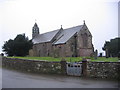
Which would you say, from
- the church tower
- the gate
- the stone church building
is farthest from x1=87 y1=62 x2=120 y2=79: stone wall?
the church tower

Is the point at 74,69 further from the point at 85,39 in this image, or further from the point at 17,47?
the point at 85,39

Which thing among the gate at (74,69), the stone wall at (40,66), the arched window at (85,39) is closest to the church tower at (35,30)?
the arched window at (85,39)

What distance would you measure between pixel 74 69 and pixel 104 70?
2.62m

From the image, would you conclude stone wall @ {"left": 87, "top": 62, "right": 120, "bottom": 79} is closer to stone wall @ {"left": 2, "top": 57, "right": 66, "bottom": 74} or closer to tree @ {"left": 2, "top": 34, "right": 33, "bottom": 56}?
stone wall @ {"left": 2, "top": 57, "right": 66, "bottom": 74}

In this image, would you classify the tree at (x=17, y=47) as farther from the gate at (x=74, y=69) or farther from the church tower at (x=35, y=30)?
the church tower at (x=35, y=30)

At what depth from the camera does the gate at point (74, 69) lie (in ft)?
44.8

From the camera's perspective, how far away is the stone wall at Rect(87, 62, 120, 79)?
41.7 ft

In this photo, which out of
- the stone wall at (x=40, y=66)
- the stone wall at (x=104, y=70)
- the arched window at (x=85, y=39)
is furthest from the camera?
the arched window at (x=85, y=39)

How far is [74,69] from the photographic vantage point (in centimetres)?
1387

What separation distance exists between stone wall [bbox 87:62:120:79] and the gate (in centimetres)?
82

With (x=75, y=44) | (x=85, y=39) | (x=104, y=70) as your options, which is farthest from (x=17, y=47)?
(x=104, y=70)

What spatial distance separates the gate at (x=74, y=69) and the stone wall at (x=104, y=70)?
82cm

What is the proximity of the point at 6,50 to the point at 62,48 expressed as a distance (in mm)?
14640

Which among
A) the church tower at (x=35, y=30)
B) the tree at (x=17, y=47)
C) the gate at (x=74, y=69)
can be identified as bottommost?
the gate at (x=74, y=69)
